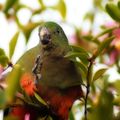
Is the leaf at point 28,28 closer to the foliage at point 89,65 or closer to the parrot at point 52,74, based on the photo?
the foliage at point 89,65

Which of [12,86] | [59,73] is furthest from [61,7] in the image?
[12,86]

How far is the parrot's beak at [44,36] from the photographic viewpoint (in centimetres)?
95

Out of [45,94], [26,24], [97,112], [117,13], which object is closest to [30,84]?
[45,94]

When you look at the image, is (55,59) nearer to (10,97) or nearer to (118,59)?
(118,59)

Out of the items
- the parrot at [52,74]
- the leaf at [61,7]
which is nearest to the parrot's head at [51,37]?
the parrot at [52,74]

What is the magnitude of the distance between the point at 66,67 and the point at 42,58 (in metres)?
0.09

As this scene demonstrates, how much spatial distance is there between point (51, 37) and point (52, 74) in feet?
0.43

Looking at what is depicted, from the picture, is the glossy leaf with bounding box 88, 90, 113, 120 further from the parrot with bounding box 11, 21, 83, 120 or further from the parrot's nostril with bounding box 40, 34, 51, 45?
the parrot's nostril with bounding box 40, 34, 51, 45

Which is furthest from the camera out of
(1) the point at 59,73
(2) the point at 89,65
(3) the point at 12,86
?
(1) the point at 59,73

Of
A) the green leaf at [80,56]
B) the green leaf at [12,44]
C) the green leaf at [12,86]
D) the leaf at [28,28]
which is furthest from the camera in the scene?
the leaf at [28,28]

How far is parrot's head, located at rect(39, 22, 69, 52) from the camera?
0.96 m

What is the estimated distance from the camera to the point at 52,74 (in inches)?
35.7

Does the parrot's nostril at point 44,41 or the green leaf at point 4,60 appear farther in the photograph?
the parrot's nostril at point 44,41

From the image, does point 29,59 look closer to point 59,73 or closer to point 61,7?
point 59,73
